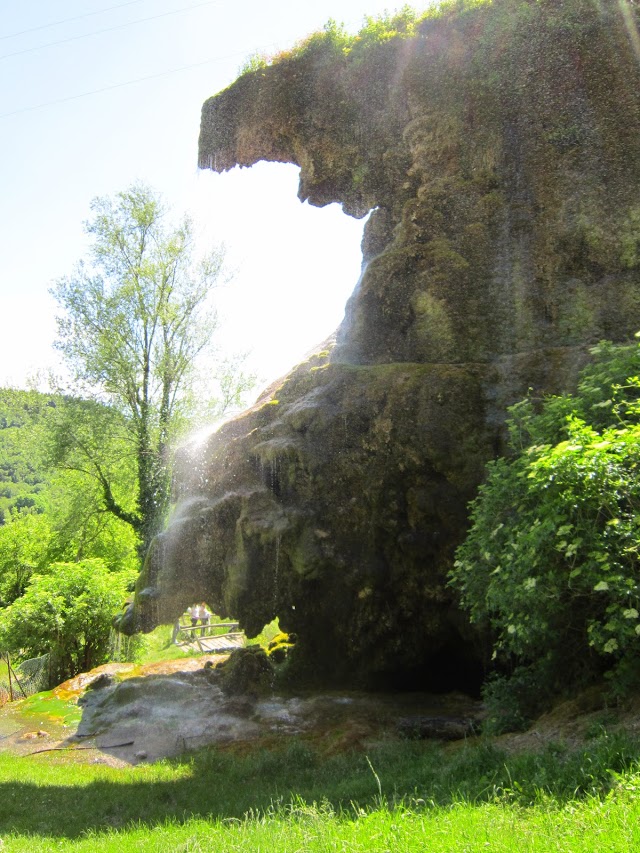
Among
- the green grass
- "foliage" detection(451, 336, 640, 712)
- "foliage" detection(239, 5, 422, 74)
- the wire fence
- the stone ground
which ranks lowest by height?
the wire fence

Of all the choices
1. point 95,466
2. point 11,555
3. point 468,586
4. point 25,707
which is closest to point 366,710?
point 468,586

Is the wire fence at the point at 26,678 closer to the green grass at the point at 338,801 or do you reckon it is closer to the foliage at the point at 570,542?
the green grass at the point at 338,801

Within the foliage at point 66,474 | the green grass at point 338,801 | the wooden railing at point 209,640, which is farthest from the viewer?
the foliage at point 66,474

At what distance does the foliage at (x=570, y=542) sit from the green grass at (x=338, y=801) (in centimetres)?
102

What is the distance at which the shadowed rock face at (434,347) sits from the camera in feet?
34.7

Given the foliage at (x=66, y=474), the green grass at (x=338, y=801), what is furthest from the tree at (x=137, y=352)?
the green grass at (x=338, y=801)

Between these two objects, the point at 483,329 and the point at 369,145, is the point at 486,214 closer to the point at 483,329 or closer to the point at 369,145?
the point at 483,329

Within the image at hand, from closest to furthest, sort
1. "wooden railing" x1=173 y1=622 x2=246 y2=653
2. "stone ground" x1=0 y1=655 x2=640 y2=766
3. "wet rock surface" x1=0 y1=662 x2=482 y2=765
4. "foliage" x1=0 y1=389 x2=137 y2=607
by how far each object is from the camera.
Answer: "stone ground" x1=0 y1=655 x2=640 y2=766
"wet rock surface" x1=0 y1=662 x2=482 y2=765
"wooden railing" x1=173 y1=622 x2=246 y2=653
"foliage" x1=0 y1=389 x2=137 y2=607

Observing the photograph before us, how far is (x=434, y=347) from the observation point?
37.8ft

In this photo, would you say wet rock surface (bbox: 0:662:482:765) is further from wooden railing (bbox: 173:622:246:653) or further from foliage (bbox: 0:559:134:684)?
wooden railing (bbox: 173:622:246:653)

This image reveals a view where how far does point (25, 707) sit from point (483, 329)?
1141 centimetres

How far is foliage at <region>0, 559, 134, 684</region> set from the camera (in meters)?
16.4

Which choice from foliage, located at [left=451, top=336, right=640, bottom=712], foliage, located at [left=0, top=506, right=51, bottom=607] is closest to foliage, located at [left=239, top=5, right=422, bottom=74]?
foliage, located at [left=451, top=336, right=640, bottom=712]

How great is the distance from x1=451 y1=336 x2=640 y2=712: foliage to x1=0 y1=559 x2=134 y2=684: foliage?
12.2 m
